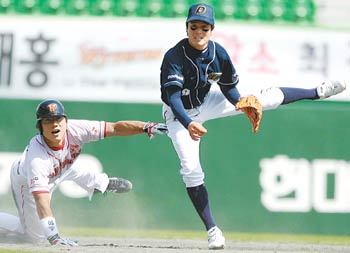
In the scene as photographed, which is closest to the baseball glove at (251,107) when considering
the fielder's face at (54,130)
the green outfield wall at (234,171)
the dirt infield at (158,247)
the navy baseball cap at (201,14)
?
the navy baseball cap at (201,14)

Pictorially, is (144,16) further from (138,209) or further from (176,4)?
(138,209)

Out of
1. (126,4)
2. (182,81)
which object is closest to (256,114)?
(182,81)

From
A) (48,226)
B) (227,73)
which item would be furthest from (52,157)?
(227,73)

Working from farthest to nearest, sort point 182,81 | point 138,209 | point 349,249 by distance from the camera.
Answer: point 138,209, point 349,249, point 182,81

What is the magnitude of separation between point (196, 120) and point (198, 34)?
70 cm

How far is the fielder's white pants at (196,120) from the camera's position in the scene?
6656 millimetres

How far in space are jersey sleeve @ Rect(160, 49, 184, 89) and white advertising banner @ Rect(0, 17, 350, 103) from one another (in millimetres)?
2888

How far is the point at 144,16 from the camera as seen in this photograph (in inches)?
387

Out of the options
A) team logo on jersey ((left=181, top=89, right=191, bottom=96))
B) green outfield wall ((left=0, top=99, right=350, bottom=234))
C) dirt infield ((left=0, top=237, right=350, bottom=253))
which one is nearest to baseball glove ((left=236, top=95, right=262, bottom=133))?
team logo on jersey ((left=181, top=89, right=191, bottom=96))

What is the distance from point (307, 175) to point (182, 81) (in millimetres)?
3381

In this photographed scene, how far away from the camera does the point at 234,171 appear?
31.4 feet

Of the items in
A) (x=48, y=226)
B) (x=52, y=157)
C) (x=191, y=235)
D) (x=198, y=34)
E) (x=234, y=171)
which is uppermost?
(x=198, y=34)

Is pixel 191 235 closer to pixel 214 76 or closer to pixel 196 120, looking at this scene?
pixel 196 120

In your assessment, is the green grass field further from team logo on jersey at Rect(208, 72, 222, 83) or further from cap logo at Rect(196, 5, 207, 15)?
cap logo at Rect(196, 5, 207, 15)
